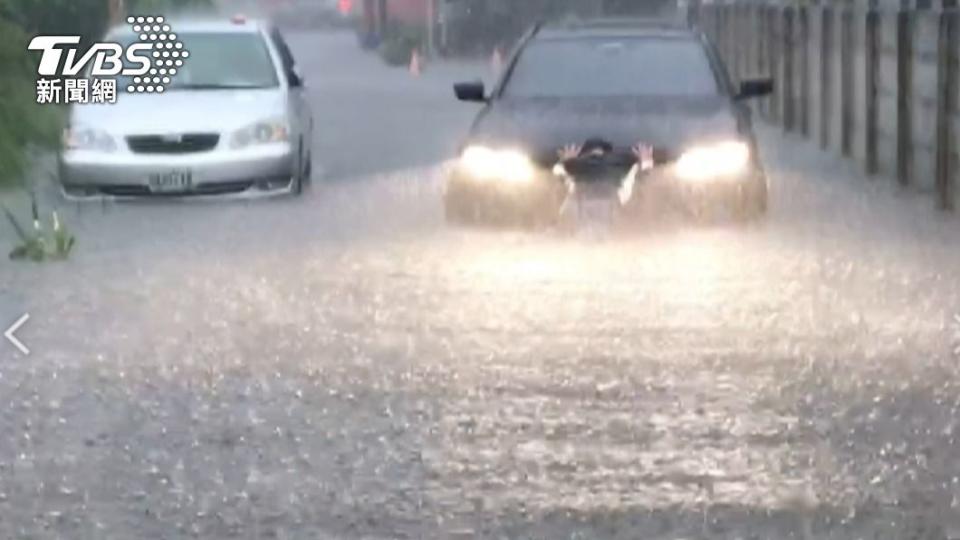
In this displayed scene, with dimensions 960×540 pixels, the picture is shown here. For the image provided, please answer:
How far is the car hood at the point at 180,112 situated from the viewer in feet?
62.3

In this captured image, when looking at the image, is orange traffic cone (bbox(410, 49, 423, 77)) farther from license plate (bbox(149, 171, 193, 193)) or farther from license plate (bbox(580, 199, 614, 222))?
license plate (bbox(580, 199, 614, 222))

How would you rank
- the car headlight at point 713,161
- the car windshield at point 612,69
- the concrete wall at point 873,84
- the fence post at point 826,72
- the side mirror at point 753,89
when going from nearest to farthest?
the car headlight at point 713,161
the car windshield at point 612,69
the side mirror at point 753,89
the concrete wall at point 873,84
the fence post at point 826,72

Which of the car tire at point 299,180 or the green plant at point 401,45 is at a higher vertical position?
the car tire at point 299,180

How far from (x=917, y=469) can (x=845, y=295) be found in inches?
186

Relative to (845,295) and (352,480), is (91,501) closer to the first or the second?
(352,480)

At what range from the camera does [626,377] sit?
424 inches

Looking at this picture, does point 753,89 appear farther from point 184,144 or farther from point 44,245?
point 44,245

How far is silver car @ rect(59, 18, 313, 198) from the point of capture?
18984mm

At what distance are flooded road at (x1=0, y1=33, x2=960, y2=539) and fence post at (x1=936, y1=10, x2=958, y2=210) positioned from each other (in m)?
0.40

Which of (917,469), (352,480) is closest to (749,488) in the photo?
(917,469)

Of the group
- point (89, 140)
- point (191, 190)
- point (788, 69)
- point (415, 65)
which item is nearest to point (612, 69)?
point (191, 190)

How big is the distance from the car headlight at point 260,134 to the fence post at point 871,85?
5.41 meters

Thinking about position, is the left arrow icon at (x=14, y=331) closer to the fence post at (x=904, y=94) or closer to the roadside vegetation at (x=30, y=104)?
the roadside vegetation at (x=30, y=104)

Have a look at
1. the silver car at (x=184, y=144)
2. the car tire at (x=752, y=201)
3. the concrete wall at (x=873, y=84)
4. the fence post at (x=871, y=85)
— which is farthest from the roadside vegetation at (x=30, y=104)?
the fence post at (x=871, y=85)
